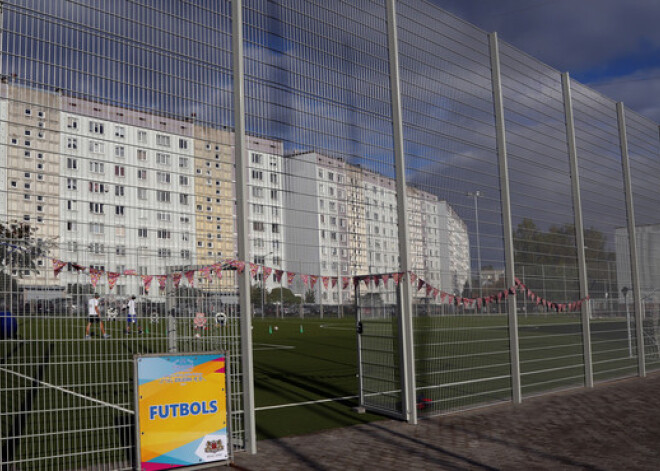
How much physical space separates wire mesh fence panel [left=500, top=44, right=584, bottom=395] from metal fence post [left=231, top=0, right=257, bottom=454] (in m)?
5.72

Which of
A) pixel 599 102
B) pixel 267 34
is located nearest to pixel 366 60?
pixel 267 34

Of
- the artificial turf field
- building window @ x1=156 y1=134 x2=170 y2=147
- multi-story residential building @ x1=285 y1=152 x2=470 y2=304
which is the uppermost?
building window @ x1=156 y1=134 x2=170 y2=147

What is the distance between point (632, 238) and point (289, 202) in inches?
398

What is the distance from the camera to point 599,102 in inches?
581

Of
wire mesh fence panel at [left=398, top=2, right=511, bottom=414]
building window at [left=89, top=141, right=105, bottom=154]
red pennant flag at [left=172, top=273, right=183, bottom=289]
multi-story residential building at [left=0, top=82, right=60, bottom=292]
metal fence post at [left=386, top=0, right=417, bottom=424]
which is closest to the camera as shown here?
multi-story residential building at [left=0, top=82, right=60, bottom=292]

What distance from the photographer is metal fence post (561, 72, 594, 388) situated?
12578mm

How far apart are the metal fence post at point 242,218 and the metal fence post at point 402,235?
243 cm

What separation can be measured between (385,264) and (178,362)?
4015 millimetres

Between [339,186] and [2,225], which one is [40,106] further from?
[339,186]

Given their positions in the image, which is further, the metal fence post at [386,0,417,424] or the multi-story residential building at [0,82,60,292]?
the metal fence post at [386,0,417,424]

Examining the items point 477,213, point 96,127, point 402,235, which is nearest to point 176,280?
point 96,127

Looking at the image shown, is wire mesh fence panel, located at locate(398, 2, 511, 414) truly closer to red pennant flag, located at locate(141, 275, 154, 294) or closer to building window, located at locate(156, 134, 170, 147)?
building window, located at locate(156, 134, 170, 147)

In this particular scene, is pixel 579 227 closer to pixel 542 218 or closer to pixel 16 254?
pixel 542 218

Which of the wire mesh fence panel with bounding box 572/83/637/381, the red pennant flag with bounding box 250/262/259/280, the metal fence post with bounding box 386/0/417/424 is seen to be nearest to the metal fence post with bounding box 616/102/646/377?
the wire mesh fence panel with bounding box 572/83/637/381
